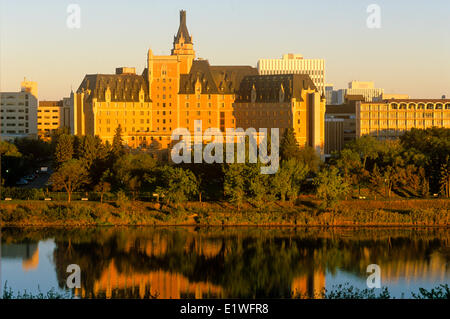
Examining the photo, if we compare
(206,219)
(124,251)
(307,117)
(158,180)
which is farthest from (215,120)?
(124,251)

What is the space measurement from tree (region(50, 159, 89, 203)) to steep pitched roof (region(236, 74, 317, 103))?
142 feet

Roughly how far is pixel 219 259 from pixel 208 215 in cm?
1332

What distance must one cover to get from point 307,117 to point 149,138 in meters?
20.2

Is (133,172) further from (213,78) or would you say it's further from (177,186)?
(213,78)

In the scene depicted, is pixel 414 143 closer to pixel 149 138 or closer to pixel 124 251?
pixel 149 138

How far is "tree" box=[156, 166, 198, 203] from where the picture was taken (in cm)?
6944

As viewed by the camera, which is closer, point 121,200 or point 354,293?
point 354,293

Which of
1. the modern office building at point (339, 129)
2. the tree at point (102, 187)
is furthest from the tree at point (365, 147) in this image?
the modern office building at point (339, 129)

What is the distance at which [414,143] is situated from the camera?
96188 mm

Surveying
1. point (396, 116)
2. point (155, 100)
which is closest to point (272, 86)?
point (155, 100)

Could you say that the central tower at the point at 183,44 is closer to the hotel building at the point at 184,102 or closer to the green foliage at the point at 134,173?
the hotel building at the point at 184,102

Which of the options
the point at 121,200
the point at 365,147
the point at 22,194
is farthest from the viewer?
the point at 365,147

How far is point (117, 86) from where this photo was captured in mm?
115688

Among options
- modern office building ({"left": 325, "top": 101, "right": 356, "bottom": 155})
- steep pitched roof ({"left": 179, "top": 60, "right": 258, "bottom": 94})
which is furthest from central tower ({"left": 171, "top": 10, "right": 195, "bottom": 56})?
modern office building ({"left": 325, "top": 101, "right": 356, "bottom": 155})
